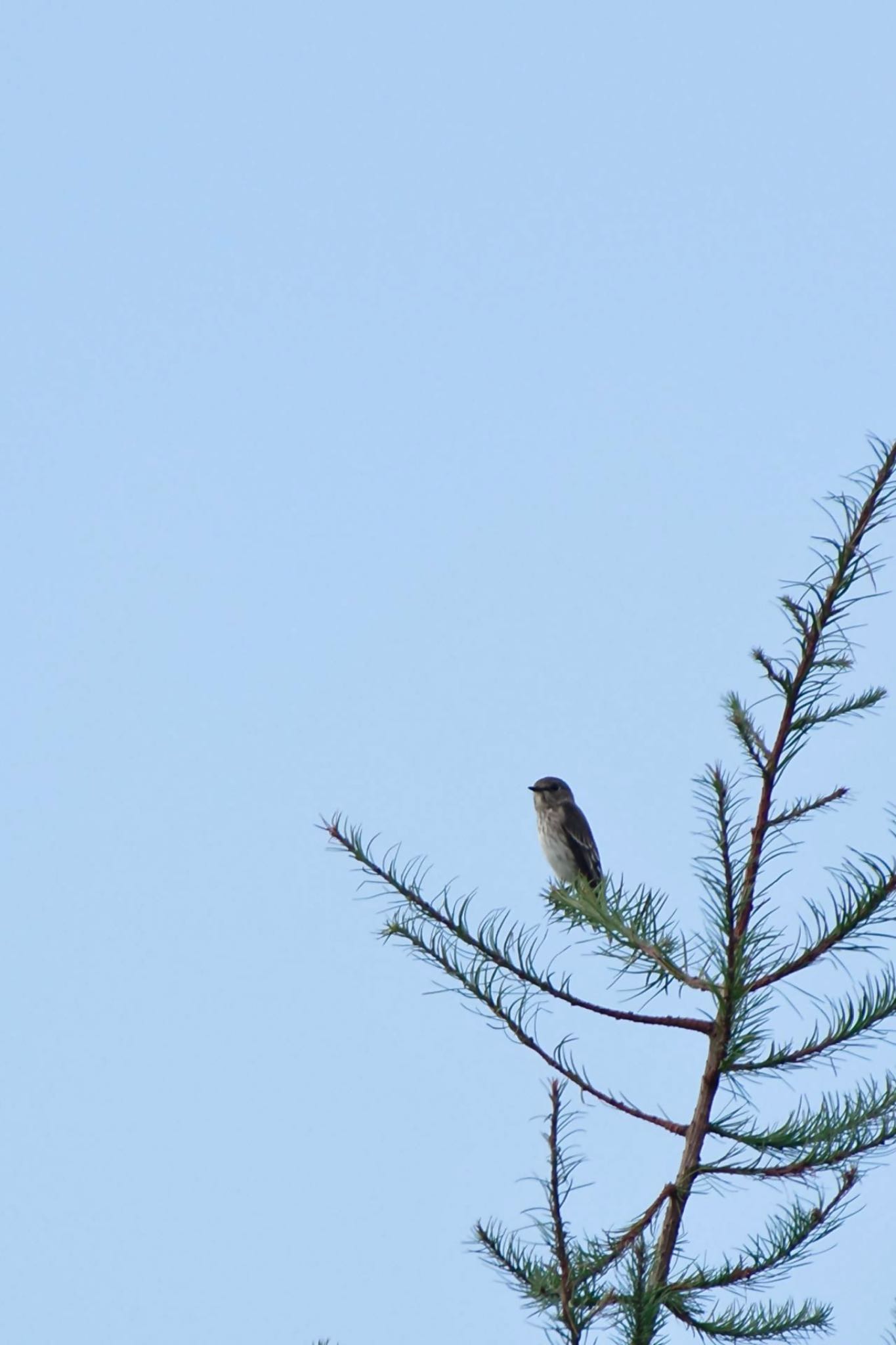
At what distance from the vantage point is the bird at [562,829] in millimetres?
9977

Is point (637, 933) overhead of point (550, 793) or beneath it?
beneath

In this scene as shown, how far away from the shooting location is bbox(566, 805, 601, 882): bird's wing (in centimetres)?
995

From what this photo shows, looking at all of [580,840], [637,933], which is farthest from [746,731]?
[580,840]

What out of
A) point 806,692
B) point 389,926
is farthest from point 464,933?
point 806,692

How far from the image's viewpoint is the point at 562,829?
10.3m

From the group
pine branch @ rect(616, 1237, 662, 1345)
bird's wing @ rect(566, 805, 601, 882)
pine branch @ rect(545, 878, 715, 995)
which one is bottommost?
pine branch @ rect(616, 1237, 662, 1345)

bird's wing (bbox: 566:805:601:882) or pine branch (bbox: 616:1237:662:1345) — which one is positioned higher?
bird's wing (bbox: 566:805:601:882)

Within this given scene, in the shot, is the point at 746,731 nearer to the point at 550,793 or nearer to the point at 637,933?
the point at 637,933

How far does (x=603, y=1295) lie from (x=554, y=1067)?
1.84ft

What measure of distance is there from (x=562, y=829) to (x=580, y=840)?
0.30 metres

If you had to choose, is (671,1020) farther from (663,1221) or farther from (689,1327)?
(689,1327)

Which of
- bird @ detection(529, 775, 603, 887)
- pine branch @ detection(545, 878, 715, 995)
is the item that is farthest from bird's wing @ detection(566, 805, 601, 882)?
pine branch @ detection(545, 878, 715, 995)

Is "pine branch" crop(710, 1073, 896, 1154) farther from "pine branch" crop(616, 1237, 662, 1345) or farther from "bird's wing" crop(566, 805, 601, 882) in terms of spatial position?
"bird's wing" crop(566, 805, 601, 882)

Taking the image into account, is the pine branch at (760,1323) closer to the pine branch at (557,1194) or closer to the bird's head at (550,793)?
the pine branch at (557,1194)
